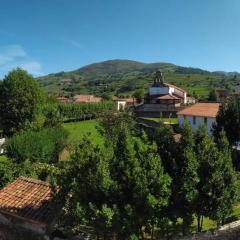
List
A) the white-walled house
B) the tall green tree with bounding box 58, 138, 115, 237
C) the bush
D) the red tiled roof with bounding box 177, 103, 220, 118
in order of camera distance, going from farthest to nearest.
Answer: the red tiled roof with bounding box 177, 103, 220, 118 → the white-walled house → the bush → the tall green tree with bounding box 58, 138, 115, 237

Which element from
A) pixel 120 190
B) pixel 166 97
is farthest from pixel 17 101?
pixel 120 190

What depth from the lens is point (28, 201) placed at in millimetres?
19188

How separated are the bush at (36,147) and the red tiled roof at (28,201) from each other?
16.4 meters

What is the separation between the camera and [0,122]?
6297 centimetres

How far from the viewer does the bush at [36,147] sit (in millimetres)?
37625

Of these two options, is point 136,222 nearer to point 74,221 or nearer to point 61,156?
point 74,221

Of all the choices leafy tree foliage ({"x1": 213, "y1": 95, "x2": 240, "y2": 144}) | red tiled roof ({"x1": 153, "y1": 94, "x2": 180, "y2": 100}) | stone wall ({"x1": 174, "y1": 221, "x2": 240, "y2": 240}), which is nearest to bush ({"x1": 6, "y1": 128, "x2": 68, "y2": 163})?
leafy tree foliage ({"x1": 213, "y1": 95, "x2": 240, "y2": 144})

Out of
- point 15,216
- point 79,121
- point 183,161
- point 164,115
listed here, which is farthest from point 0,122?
point 183,161

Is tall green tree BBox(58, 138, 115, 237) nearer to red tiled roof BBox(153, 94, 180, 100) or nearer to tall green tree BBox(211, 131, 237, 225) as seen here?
tall green tree BBox(211, 131, 237, 225)

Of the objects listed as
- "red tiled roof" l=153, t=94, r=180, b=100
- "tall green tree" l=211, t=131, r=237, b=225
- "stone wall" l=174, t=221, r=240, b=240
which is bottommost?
"stone wall" l=174, t=221, r=240, b=240

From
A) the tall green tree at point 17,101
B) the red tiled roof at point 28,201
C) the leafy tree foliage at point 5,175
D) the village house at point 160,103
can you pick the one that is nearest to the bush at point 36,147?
the leafy tree foliage at point 5,175

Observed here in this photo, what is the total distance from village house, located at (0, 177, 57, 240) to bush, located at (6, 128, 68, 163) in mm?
17042

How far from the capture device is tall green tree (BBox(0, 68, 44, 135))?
201ft

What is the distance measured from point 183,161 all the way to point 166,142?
1.37 m
